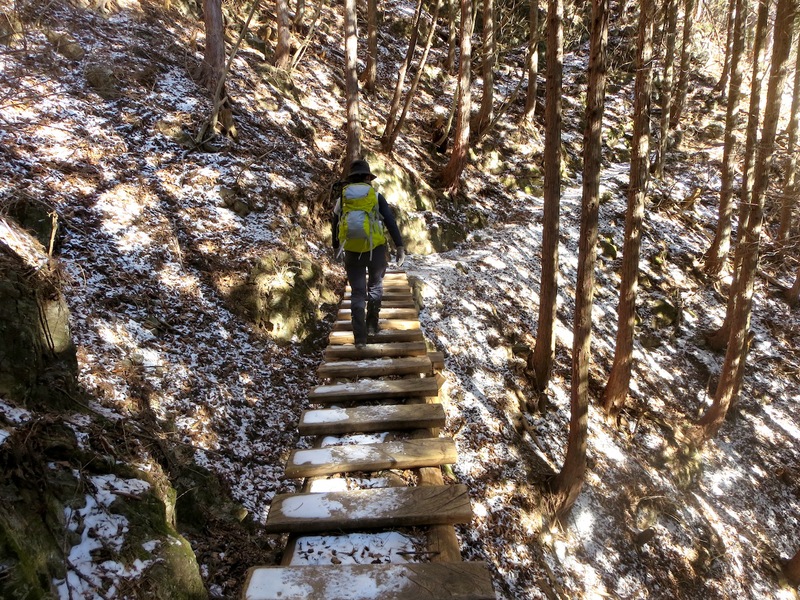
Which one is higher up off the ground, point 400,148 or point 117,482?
point 400,148

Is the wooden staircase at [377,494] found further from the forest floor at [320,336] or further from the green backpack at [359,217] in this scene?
the green backpack at [359,217]

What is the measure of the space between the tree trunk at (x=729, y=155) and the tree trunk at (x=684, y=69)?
2.91 metres

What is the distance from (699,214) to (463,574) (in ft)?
63.4

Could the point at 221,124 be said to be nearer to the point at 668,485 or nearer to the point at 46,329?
the point at 46,329

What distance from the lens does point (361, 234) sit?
5473 mm

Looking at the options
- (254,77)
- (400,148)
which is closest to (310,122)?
(254,77)

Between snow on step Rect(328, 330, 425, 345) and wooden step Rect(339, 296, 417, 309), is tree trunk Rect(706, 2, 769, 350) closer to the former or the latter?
wooden step Rect(339, 296, 417, 309)

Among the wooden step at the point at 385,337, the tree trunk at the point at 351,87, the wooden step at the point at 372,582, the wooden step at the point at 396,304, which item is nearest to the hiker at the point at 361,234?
the wooden step at the point at 385,337

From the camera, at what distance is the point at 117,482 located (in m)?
3.09

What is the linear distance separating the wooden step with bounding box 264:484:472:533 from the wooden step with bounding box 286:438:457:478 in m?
0.35

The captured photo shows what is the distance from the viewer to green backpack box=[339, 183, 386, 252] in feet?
17.9

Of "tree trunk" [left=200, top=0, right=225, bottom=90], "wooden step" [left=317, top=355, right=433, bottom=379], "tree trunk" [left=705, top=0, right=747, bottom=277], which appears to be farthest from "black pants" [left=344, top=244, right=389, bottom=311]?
"tree trunk" [left=705, top=0, right=747, bottom=277]

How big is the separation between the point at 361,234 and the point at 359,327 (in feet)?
3.89

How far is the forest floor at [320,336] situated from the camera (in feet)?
17.9
